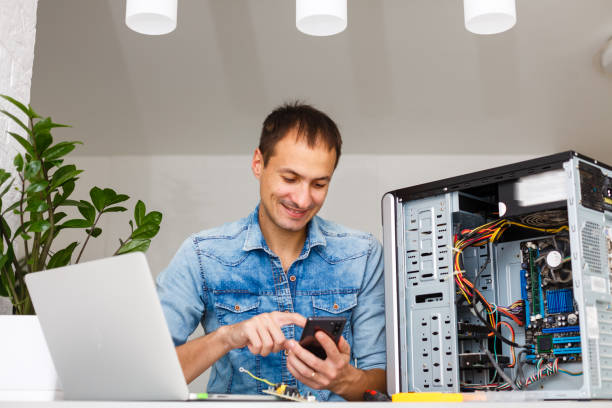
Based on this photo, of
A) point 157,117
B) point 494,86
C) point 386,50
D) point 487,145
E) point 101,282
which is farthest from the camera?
point 487,145

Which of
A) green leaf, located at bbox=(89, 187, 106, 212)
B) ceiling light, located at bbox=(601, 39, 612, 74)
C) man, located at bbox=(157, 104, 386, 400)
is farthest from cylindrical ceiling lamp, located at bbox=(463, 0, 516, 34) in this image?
ceiling light, located at bbox=(601, 39, 612, 74)

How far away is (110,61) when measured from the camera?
3.38 meters

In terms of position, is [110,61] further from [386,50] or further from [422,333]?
[422,333]

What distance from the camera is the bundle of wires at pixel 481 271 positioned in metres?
1.23

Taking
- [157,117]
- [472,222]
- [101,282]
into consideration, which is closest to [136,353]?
[101,282]

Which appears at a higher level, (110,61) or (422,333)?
(110,61)

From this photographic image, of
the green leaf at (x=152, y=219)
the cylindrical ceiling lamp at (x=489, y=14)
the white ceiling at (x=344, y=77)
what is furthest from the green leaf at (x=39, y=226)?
the white ceiling at (x=344, y=77)

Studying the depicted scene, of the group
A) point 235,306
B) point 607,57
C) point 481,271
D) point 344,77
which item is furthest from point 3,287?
point 607,57

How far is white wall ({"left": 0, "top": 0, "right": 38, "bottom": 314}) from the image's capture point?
155 cm

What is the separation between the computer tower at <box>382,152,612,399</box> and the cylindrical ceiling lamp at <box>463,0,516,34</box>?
79 centimetres

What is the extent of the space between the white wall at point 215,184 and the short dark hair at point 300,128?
2.69 m

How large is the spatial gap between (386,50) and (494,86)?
0.71 metres

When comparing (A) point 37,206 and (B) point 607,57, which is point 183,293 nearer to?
(A) point 37,206

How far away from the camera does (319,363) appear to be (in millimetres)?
1152
